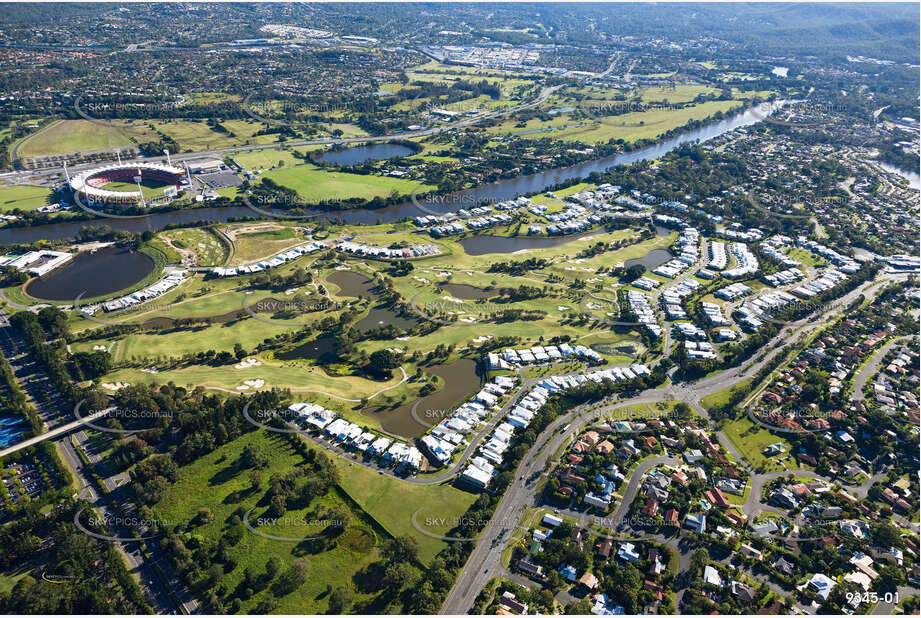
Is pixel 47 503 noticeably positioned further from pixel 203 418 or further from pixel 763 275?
pixel 763 275

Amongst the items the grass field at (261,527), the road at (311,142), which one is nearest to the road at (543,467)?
the grass field at (261,527)

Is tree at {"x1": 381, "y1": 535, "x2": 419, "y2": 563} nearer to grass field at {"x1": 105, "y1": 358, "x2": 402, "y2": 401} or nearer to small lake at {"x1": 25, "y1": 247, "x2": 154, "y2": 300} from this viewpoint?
grass field at {"x1": 105, "y1": 358, "x2": 402, "y2": 401}

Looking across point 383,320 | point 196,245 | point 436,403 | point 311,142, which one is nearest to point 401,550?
point 436,403

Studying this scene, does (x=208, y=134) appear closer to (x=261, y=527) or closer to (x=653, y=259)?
(x=653, y=259)

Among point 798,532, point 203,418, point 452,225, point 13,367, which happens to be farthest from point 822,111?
point 13,367

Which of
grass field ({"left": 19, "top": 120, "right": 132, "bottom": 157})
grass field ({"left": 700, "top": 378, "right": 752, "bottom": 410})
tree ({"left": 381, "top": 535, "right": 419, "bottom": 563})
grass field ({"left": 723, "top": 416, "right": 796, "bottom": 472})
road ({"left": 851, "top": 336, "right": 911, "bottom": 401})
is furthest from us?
grass field ({"left": 19, "top": 120, "right": 132, "bottom": 157})

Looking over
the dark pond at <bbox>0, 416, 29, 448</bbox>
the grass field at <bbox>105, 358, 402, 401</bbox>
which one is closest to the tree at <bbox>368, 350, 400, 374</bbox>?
the grass field at <bbox>105, 358, 402, 401</bbox>

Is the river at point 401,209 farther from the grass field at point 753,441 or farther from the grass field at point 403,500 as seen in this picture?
the grass field at point 753,441
